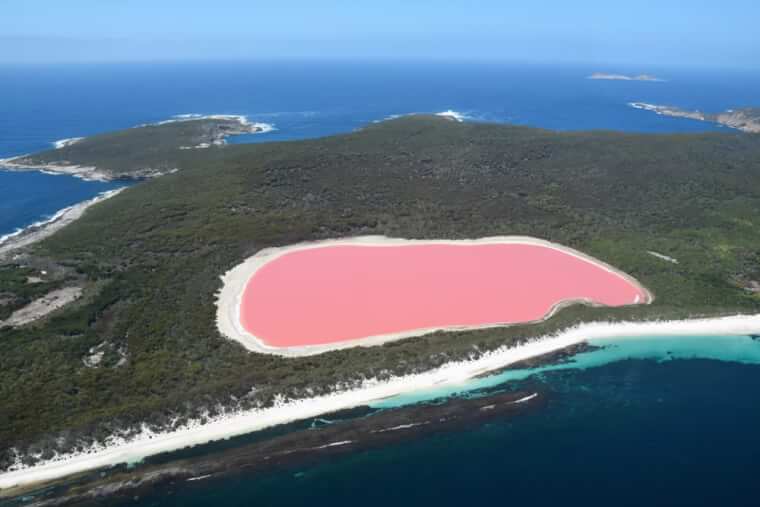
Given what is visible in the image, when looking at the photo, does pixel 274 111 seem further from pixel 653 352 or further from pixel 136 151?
pixel 653 352

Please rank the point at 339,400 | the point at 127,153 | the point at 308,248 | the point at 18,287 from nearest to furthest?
the point at 339,400 < the point at 18,287 < the point at 308,248 < the point at 127,153

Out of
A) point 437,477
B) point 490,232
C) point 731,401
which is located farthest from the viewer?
point 490,232

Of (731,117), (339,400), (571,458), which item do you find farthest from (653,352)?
(731,117)

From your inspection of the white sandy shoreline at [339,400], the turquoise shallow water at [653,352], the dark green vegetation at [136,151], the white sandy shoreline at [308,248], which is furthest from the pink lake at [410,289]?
the dark green vegetation at [136,151]

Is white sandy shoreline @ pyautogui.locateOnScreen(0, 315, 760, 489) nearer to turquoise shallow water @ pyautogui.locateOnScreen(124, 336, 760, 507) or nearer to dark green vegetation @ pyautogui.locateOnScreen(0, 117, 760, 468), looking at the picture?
dark green vegetation @ pyautogui.locateOnScreen(0, 117, 760, 468)

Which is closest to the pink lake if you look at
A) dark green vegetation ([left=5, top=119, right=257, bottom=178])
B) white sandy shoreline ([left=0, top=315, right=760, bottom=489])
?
white sandy shoreline ([left=0, top=315, right=760, bottom=489])

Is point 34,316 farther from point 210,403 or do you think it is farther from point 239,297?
point 210,403

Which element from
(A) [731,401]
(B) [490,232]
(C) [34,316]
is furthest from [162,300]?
(A) [731,401]

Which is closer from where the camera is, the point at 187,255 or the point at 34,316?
the point at 34,316
